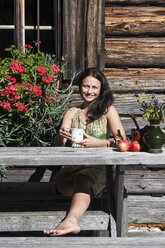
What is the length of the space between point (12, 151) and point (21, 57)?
1.19 metres

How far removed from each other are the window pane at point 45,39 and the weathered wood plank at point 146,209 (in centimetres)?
185

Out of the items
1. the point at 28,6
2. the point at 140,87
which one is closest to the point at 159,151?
the point at 140,87

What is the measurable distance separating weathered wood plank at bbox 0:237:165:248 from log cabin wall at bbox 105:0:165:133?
1854 millimetres

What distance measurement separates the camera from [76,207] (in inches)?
100.0

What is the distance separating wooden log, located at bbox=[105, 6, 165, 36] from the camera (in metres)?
3.66

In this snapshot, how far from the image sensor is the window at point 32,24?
3859 mm

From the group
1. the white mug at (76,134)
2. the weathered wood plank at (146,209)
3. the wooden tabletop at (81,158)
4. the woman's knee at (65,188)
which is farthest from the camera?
the weathered wood plank at (146,209)

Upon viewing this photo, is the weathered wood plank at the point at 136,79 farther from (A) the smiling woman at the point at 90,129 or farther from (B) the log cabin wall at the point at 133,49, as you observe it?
(A) the smiling woman at the point at 90,129

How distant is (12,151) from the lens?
2.58 m

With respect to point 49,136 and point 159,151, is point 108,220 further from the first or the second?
point 49,136

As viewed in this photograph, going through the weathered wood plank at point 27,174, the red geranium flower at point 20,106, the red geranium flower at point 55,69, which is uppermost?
the red geranium flower at point 55,69

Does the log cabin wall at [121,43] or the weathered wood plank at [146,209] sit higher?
the log cabin wall at [121,43]

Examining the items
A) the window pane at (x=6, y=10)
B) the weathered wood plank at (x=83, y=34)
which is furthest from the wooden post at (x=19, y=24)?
the weathered wood plank at (x=83, y=34)

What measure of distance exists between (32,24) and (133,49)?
44.8 inches
